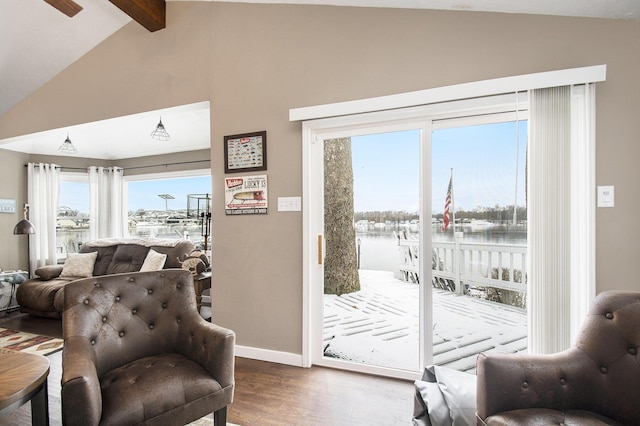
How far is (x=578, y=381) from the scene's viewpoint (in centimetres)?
133

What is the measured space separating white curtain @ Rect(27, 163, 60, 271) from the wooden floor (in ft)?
10.3

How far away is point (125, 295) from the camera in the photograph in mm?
1818

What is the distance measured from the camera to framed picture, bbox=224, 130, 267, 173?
8.95 feet

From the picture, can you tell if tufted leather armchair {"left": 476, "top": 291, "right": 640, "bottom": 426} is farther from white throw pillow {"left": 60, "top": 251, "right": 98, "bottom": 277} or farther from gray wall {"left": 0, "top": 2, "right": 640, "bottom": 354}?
white throw pillow {"left": 60, "top": 251, "right": 98, "bottom": 277}

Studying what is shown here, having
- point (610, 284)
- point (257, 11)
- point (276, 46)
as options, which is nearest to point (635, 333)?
point (610, 284)

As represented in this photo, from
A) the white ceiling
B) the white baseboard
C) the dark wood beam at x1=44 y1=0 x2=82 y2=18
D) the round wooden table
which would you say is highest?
the dark wood beam at x1=44 y1=0 x2=82 y2=18

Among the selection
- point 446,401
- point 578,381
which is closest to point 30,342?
point 446,401

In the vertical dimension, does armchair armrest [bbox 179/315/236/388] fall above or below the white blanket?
above

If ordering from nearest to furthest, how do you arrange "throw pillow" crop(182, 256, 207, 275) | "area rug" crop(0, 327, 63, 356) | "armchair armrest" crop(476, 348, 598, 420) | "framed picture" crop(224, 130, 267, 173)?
"armchair armrest" crop(476, 348, 598, 420) < "framed picture" crop(224, 130, 267, 173) < "area rug" crop(0, 327, 63, 356) < "throw pillow" crop(182, 256, 207, 275)

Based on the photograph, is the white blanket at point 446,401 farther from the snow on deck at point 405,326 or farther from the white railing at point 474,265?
the white railing at point 474,265

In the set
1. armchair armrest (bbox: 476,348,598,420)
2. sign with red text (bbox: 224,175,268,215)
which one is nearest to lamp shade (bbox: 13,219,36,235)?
sign with red text (bbox: 224,175,268,215)

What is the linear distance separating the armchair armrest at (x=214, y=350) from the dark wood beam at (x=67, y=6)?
3.27 m

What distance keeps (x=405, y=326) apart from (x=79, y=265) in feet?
14.7

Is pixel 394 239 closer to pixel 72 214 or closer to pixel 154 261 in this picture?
pixel 154 261
